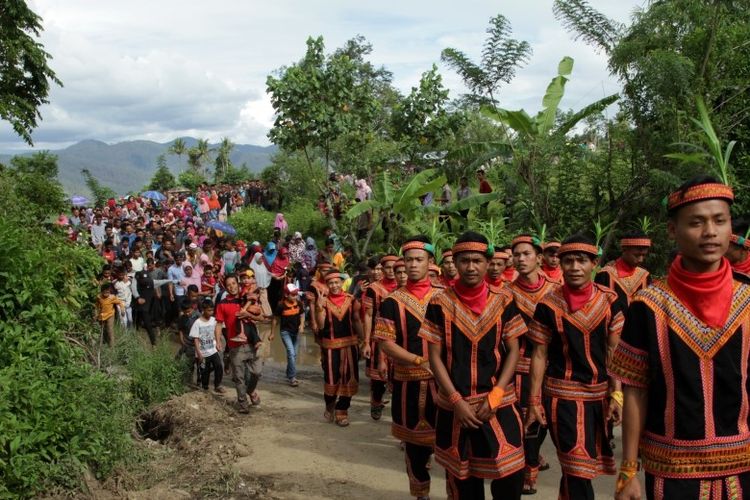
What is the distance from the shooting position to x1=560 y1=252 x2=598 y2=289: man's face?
16.3 ft

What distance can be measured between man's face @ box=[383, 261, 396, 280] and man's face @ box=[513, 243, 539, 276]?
6.48 ft

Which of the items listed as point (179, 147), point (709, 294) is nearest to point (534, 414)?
point (709, 294)

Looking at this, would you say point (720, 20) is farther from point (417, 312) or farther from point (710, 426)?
point (710, 426)

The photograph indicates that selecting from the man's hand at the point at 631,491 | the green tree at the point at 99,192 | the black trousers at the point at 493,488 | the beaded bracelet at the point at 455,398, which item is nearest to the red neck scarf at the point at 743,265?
the black trousers at the point at 493,488

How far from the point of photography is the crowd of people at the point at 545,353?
2.84 meters

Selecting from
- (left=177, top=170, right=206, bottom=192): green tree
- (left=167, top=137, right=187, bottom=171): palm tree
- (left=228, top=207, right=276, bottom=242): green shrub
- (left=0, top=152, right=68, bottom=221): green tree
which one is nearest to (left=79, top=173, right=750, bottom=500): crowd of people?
(left=0, top=152, right=68, bottom=221): green tree

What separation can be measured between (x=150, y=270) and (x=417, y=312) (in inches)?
342

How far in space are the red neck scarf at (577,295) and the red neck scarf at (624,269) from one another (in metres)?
1.67

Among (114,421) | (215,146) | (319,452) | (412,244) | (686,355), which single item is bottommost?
(319,452)

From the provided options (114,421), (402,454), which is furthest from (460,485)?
(114,421)

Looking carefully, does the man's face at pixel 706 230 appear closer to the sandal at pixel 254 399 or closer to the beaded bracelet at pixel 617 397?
the beaded bracelet at pixel 617 397

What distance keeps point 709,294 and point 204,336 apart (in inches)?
297

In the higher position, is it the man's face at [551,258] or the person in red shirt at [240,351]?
the man's face at [551,258]

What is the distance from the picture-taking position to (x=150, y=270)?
1311cm
